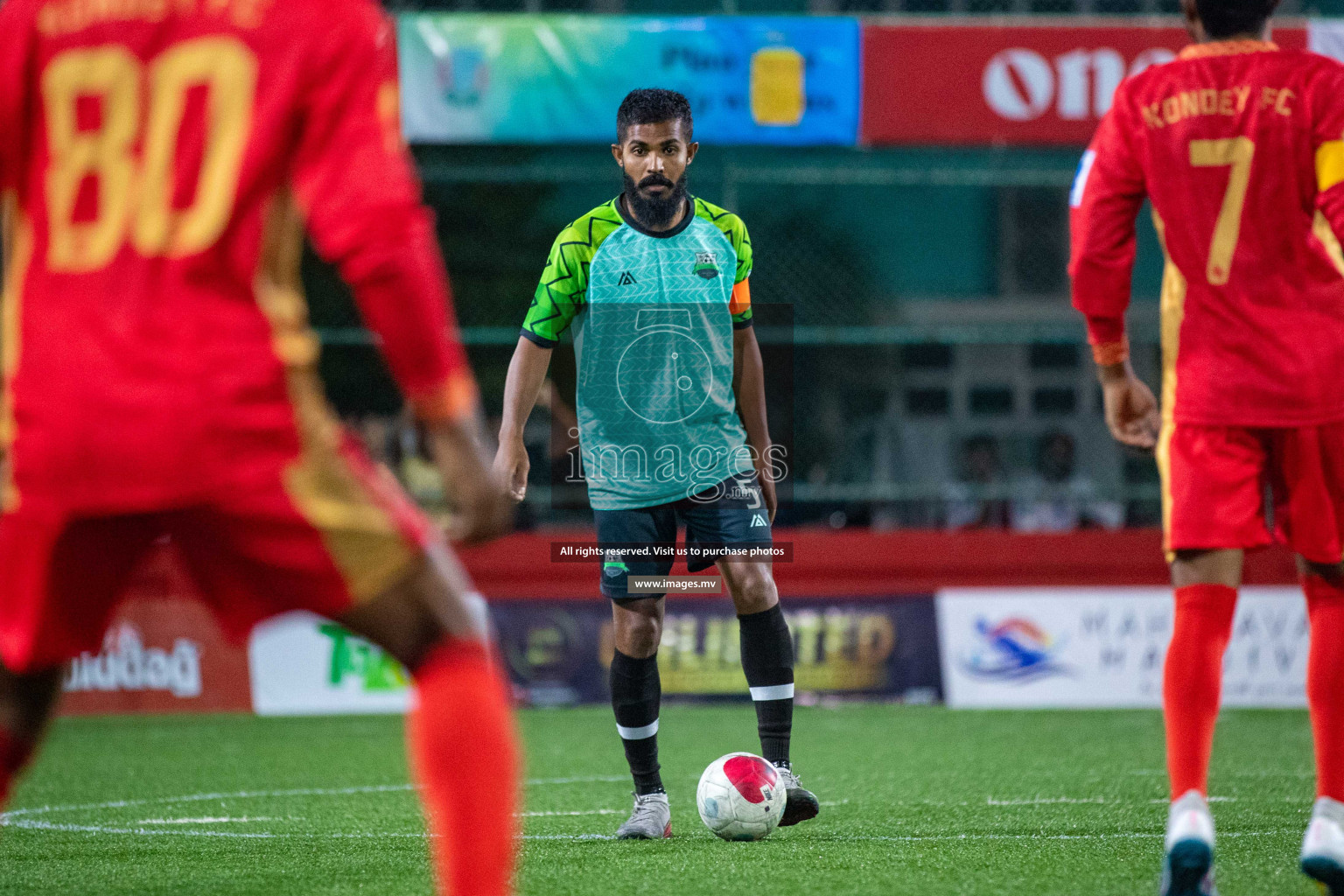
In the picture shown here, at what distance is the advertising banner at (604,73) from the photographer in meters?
13.4

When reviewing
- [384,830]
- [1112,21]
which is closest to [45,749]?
[384,830]

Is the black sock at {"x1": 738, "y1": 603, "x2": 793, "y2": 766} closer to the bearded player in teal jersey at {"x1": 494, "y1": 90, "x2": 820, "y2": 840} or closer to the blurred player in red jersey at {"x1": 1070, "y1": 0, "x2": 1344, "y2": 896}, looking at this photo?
the bearded player in teal jersey at {"x1": 494, "y1": 90, "x2": 820, "y2": 840}

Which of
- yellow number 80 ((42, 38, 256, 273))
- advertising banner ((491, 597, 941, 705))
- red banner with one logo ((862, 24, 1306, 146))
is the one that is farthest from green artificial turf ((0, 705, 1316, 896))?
red banner with one logo ((862, 24, 1306, 146))

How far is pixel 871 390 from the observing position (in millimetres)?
15016

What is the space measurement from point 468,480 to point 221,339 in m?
0.42

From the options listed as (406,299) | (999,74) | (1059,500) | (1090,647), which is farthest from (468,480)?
(999,74)

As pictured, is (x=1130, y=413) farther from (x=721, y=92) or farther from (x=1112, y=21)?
(x=1112, y=21)

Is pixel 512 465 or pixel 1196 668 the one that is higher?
pixel 512 465

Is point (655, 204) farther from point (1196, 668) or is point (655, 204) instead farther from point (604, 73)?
point (604, 73)

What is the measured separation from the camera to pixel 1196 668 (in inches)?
144

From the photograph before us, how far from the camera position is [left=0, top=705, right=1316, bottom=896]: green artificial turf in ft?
14.0

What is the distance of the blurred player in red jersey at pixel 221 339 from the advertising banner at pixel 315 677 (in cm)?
933

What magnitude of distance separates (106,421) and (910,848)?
3.07 meters

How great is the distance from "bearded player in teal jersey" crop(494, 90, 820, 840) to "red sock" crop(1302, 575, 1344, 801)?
1.91 metres
